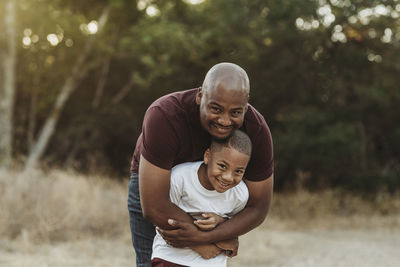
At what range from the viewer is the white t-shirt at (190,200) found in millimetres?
2797

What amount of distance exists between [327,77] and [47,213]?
8421mm

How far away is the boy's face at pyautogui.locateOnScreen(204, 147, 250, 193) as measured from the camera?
2701 mm

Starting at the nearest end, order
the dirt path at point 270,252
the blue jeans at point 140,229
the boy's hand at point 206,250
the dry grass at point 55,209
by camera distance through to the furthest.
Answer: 1. the boy's hand at point 206,250
2. the blue jeans at point 140,229
3. the dirt path at point 270,252
4. the dry grass at point 55,209

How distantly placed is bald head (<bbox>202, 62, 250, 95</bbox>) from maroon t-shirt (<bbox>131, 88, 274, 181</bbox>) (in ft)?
0.70

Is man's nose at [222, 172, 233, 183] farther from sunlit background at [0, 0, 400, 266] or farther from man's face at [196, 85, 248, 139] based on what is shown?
sunlit background at [0, 0, 400, 266]

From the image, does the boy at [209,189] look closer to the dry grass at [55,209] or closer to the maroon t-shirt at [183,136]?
the maroon t-shirt at [183,136]

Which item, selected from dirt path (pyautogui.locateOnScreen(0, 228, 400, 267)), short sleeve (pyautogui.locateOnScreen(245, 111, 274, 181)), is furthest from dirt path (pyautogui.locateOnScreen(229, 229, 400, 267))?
short sleeve (pyautogui.locateOnScreen(245, 111, 274, 181))

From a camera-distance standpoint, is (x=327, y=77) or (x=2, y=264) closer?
(x=2, y=264)

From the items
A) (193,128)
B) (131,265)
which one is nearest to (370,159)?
(131,265)

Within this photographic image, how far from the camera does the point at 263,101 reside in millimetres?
13430

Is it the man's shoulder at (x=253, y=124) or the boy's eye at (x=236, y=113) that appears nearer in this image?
the boy's eye at (x=236, y=113)

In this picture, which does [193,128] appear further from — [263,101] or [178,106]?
[263,101]

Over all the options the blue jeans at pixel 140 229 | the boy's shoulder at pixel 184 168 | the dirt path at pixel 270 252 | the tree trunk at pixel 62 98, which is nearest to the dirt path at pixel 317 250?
the dirt path at pixel 270 252

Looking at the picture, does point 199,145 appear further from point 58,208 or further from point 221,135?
point 58,208
